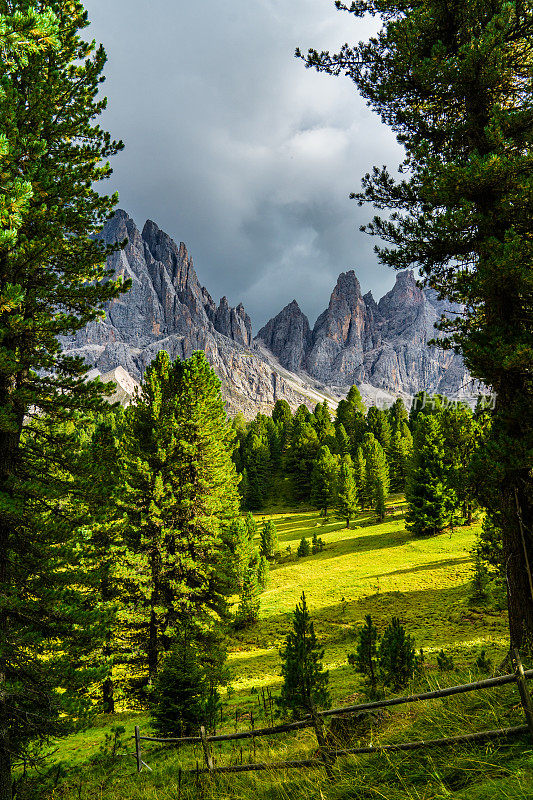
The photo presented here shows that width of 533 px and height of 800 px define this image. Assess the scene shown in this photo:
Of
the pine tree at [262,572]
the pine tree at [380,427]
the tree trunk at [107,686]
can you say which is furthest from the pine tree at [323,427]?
the tree trunk at [107,686]

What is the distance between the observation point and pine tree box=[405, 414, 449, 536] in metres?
33.9

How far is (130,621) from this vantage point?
13227 mm

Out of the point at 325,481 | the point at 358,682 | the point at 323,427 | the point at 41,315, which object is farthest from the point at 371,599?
the point at 323,427

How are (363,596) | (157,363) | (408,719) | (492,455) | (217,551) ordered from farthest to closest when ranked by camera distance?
(363,596), (157,363), (217,551), (492,455), (408,719)

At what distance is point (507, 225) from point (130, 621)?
15.5 metres

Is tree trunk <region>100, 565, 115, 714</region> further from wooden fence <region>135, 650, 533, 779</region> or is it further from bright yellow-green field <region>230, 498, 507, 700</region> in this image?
wooden fence <region>135, 650, 533, 779</region>

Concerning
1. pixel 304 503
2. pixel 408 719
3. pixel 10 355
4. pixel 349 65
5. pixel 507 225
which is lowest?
pixel 304 503

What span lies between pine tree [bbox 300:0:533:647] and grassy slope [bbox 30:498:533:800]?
8.61 ft

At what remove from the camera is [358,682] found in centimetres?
1355

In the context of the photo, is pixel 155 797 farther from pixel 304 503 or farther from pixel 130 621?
pixel 304 503

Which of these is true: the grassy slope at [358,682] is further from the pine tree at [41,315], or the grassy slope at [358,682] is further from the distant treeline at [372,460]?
the distant treeline at [372,460]

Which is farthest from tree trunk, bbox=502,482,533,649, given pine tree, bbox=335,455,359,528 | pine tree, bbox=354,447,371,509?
pine tree, bbox=354,447,371,509

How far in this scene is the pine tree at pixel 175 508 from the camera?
13.6 m

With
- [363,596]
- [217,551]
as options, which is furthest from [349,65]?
[363,596]
